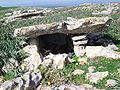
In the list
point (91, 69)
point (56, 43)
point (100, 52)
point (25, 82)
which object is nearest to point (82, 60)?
point (100, 52)

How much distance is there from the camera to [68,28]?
77.0 feet

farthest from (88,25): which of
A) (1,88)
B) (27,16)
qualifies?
(27,16)

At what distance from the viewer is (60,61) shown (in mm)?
20938

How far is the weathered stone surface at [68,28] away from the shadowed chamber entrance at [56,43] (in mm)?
1432

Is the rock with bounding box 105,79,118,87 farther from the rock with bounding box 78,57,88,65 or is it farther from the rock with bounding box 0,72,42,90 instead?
the rock with bounding box 78,57,88,65

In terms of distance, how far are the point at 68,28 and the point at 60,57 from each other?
2862mm

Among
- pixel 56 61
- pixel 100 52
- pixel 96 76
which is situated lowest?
pixel 96 76

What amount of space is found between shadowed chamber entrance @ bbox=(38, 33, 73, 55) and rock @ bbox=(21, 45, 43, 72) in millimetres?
1849

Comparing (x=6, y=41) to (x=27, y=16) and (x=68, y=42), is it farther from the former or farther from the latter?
(x=27, y=16)

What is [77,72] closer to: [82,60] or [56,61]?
[56,61]

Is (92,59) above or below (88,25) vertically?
below

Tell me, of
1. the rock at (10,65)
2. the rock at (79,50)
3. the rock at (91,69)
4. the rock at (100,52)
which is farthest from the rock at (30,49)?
the rock at (91,69)

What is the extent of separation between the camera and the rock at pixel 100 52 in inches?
871

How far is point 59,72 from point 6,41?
11.8 feet
